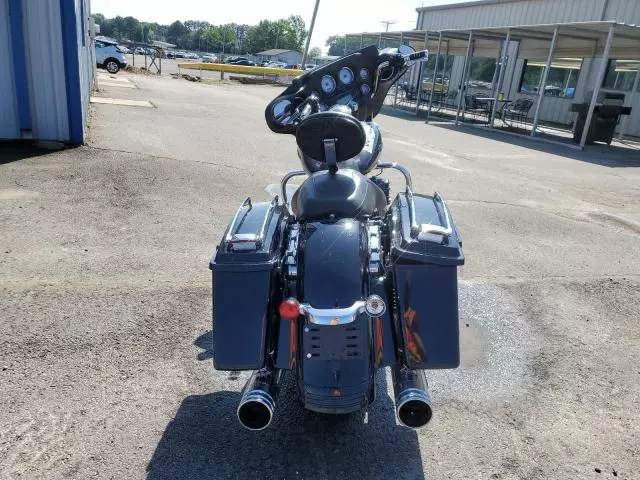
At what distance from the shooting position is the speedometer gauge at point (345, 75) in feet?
11.6

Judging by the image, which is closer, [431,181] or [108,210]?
[108,210]

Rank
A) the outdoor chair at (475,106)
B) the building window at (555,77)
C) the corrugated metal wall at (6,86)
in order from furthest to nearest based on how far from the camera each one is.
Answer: the building window at (555,77) → the outdoor chair at (475,106) → the corrugated metal wall at (6,86)

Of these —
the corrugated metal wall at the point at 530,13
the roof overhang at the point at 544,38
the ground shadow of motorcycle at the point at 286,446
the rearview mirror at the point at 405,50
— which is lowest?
the ground shadow of motorcycle at the point at 286,446

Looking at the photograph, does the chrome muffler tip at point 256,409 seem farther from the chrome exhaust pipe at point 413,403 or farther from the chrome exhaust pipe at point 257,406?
the chrome exhaust pipe at point 413,403

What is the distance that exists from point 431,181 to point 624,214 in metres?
2.97

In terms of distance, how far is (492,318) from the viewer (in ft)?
13.5

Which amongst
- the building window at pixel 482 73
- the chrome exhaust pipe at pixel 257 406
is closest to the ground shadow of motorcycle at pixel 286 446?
the chrome exhaust pipe at pixel 257 406

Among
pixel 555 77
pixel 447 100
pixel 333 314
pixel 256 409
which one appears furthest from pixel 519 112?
pixel 256 409

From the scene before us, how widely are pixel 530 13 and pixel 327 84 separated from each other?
23.6m

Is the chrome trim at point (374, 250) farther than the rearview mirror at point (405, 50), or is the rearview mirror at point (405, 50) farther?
the rearview mirror at point (405, 50)

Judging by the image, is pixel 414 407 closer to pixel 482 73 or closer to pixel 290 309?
pixel 290 309

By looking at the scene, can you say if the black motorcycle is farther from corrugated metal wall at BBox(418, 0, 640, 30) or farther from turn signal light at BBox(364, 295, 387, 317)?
corrugated metal wall at BBox(418, 0, 640, 30)

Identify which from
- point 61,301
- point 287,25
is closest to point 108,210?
point 61,301

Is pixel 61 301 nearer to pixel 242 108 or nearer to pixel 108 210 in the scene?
pixel 108 210
